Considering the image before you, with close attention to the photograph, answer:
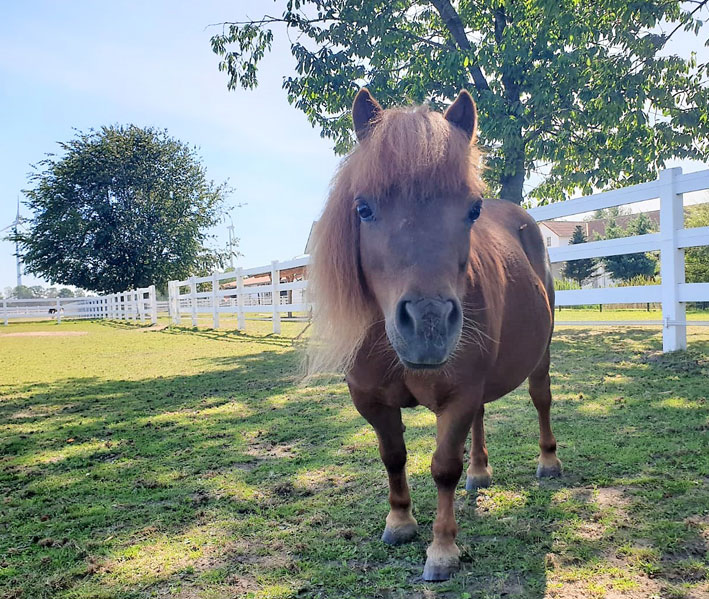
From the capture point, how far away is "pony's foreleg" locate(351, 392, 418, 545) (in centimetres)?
237

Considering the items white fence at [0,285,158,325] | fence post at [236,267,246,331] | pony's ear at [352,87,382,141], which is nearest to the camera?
pony's ear at [352,87,382,141]

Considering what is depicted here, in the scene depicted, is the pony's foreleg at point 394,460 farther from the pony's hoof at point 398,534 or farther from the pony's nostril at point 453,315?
the pony's nostril at point 453,315

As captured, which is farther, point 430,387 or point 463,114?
point 463,114

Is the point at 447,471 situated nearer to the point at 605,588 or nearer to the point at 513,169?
the point at 605,588

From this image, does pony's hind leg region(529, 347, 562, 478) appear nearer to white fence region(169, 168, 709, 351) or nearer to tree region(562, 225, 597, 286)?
white fence region(169, 168, 709, 351)

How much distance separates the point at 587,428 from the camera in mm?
3957

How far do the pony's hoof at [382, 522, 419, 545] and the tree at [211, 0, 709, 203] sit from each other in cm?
844

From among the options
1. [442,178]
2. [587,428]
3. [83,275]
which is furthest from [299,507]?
[83,275]

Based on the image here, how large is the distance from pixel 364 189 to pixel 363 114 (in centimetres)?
49

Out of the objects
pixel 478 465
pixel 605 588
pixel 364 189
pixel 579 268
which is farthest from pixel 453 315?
pixel 579 268

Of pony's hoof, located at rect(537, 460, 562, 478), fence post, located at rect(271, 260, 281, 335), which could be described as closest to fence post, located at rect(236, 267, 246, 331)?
fence post, located at rect(271, 260, 281, 335)

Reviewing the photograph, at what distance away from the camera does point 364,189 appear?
2.00 m

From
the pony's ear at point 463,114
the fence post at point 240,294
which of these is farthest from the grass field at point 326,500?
the fence post at point 240,294

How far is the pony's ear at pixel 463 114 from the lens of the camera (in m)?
2.33
